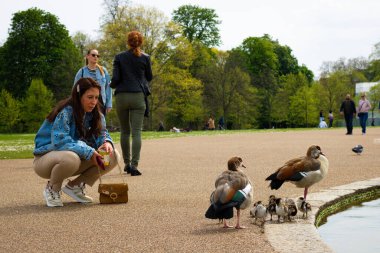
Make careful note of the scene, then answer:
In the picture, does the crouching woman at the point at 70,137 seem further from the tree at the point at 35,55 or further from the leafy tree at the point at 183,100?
the tree at the point at 35,55

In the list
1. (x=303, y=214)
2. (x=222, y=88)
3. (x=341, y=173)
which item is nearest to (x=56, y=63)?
(x=222, y=88)

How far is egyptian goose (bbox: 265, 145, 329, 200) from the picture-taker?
714 cm

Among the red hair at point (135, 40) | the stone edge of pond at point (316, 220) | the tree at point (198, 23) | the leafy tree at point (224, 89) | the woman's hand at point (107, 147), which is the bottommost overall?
the stone edge of pond at point (316, 220)

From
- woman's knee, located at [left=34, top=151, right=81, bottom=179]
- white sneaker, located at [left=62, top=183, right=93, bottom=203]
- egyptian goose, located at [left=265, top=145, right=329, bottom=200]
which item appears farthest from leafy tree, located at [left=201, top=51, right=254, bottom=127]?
egyptian goose, located at [left=265, top=145, right=329, bottom=200]

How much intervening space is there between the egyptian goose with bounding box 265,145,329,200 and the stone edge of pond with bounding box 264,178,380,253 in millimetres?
339

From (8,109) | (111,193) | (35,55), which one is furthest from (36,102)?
(111,193)

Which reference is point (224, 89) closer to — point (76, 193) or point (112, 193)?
point (76, 193)

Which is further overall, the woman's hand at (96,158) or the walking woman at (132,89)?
the walking woman at (132,89)

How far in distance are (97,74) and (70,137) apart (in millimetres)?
3562

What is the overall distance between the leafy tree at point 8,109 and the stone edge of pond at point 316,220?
2158 inches

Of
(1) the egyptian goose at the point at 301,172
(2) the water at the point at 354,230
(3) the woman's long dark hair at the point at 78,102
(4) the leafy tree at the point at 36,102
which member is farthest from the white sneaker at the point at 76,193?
(4) the leafy tree at the point at 36,102

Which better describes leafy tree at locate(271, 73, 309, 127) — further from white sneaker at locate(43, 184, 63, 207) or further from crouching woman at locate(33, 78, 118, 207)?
white sneaker at locate(43, 184, 63, 207)

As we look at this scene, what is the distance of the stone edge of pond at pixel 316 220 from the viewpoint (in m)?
5.23

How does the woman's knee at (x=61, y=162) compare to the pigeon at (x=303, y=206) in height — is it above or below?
above
